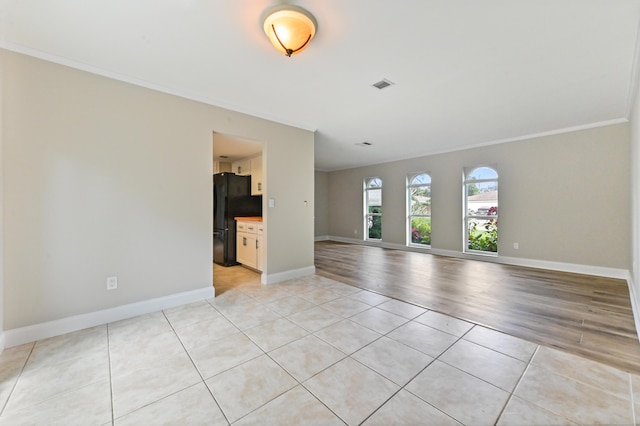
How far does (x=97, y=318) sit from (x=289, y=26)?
3222 millimetres

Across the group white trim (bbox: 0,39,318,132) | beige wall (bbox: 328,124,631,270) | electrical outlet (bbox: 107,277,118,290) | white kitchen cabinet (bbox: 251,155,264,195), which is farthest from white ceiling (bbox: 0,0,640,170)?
electrical outlet (bbox: 107,277,118,290)

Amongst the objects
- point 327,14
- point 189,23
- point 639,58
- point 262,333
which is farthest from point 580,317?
point 189,23

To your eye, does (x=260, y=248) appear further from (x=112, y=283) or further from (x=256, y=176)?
(x=112, y=283)

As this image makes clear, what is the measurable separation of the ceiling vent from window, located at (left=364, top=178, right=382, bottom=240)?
195 inches

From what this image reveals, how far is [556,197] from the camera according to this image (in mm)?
4668

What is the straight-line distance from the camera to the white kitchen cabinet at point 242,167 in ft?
17.0

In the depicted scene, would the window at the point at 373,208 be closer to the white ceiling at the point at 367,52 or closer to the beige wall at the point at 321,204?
the beige wall at the point at 321,204

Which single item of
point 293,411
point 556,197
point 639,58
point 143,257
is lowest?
point 293,411

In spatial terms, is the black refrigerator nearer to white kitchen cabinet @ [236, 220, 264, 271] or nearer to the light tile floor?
white kitchen cabinet @ [236, 220, 264, 271]

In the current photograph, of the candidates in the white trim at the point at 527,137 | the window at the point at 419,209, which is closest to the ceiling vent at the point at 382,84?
the white trim at the point at 527,137

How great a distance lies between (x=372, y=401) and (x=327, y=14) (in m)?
2.63

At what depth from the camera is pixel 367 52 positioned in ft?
7.54

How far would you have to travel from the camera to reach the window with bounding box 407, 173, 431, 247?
6673 millimetres

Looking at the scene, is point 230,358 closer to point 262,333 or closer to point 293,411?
point 262,333
